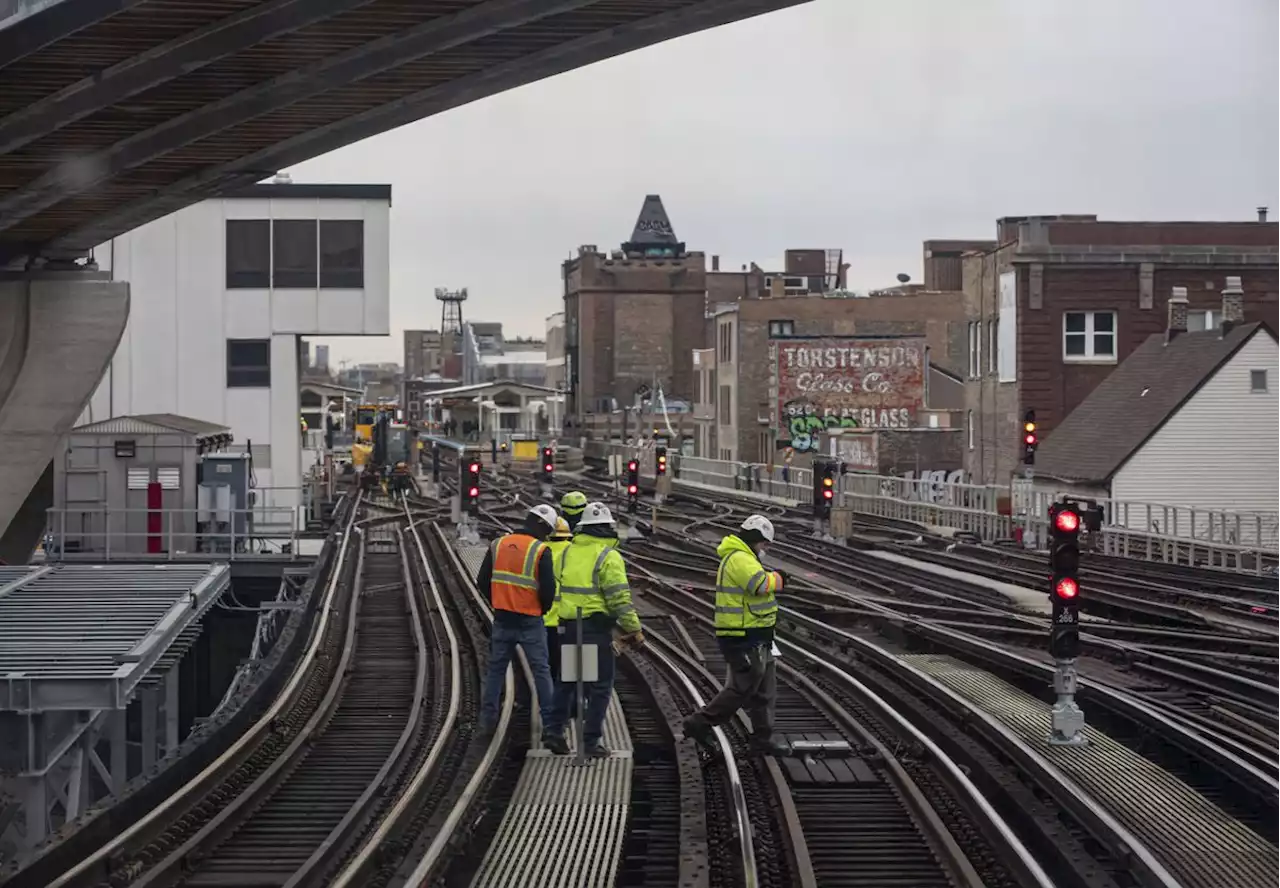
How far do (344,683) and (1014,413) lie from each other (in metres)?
34.7

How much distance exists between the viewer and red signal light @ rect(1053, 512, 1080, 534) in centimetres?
1348

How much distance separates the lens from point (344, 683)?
60.3 ft

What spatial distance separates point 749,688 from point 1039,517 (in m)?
29.1

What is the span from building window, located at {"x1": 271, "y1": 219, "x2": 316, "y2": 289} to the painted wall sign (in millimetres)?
34193

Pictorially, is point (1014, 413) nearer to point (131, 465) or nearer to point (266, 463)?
point (266, 463)

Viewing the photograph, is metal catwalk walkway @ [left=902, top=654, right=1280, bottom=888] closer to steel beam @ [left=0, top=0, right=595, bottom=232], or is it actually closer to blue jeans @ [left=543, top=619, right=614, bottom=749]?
blue jeans @ [left=543, top=619, right=614, bottom=749]

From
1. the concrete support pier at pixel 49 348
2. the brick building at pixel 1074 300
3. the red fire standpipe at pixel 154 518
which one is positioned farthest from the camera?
the brick building at pixel 1074 300

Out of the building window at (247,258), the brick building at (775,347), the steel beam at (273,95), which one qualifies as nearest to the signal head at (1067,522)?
the steel beam at (273,95)

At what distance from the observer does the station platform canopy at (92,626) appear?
53.9ft

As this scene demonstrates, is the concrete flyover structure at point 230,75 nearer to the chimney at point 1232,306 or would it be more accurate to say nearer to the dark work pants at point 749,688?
the dark work pants at point 749,688

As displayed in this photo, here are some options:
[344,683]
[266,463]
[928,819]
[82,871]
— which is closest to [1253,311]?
[266,463]

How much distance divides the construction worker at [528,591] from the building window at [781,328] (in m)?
64.9

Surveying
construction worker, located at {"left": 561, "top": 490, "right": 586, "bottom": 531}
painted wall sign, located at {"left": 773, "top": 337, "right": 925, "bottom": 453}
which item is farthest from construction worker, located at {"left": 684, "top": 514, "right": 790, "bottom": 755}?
painted wall sign, located at {"left": 773, "top": 337, "right": 925, "bottom": 453}

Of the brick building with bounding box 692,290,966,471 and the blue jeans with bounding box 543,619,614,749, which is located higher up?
the brick building with bounding box 692,290,966,471
